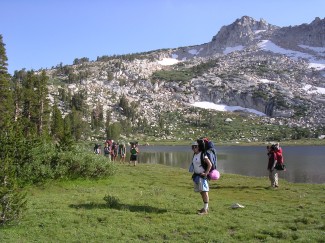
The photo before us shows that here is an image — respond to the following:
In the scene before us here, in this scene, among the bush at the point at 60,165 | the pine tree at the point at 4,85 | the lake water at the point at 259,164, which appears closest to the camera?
the bush at the point at 60,165

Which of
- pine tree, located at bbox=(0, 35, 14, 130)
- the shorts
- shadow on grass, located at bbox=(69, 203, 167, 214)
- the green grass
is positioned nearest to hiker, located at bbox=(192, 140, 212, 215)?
the shorts

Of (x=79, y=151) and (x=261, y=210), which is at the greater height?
(x=79, y=151)

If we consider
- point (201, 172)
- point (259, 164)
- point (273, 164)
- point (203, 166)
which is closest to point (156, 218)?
point (201, 172)

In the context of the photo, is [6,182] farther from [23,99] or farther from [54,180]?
[23,99]

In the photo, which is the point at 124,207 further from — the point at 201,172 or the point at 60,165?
the point at 60,165

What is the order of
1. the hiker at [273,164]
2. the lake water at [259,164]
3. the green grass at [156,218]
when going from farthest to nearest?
the lake water at [259,164] → the hiker at [273,164] → the green grass at [156,218]

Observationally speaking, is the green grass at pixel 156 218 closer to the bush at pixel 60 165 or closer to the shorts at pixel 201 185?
the bush at pixel 60 165

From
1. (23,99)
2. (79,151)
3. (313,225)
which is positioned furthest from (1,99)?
(313,225)

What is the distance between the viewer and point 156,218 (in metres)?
14.9

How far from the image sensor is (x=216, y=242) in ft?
38.3

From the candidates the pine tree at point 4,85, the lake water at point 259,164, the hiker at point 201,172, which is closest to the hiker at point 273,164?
the hiker at point 201,172

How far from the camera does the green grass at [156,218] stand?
1227cm

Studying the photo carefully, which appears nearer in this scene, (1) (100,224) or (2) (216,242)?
(2) (216,242)

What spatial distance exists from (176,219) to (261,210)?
5127mm
